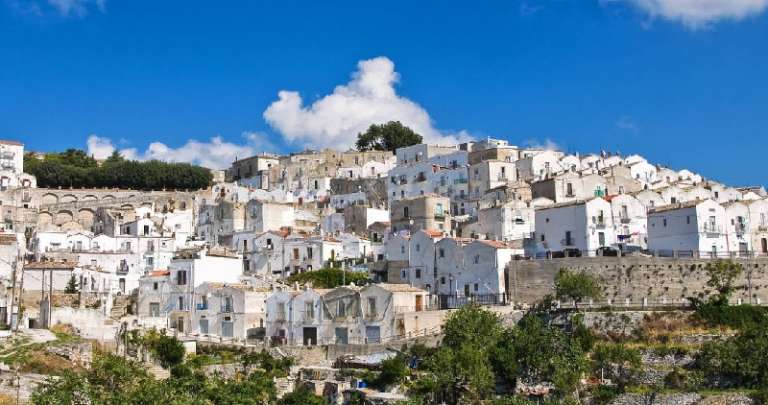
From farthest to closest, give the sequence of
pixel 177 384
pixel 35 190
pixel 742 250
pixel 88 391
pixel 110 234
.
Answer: pixel 35 190, pixel 110 234, pixel 742 250, pixel 177 384, pixel 88 391

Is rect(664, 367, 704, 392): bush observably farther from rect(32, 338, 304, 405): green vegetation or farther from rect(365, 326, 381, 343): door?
rect(365, 326, 381, 343): door

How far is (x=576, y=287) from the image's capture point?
168 feet

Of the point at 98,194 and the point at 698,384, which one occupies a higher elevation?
the point at 98,194

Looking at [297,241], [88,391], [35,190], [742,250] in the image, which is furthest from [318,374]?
[35,190]

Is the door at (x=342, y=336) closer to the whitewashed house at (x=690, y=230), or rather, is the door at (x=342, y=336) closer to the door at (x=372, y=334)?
the door at (x=372, y=334)

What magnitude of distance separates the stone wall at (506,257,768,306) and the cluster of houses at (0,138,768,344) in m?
2.60

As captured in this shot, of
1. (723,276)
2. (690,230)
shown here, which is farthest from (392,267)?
(723,276)

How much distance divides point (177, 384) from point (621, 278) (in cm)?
2613

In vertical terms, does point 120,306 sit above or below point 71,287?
below

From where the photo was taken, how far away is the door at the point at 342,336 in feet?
183

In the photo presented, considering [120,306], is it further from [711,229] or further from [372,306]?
[711,229]

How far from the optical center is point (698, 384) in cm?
4475

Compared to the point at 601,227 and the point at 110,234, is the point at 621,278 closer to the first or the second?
the point at 601,227

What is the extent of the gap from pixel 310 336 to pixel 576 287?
15976 millimetres
